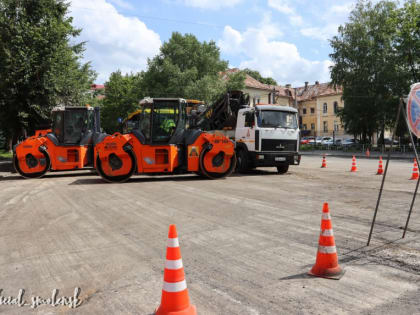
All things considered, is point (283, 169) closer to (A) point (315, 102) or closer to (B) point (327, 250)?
(B) point (327, 250)

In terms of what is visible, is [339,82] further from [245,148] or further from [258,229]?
[258,229]

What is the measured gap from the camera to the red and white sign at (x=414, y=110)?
18.0 feet

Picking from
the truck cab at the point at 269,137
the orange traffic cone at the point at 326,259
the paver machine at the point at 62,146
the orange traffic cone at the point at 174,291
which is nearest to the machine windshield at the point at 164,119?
the truck cab at the point at 269,137

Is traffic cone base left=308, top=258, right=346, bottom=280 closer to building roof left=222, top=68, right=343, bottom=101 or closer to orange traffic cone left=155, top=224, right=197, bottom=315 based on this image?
orange traffic cone left=155, top=224, right=197, bottom=315

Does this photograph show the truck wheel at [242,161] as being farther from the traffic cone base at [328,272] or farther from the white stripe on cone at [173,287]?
the white stripe on cone at [173,287]

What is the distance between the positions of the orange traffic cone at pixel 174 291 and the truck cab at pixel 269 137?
488 inches

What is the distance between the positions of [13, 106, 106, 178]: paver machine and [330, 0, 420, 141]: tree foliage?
1275 inches

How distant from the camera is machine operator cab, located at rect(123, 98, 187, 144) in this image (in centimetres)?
1330

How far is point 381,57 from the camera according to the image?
39.9 m

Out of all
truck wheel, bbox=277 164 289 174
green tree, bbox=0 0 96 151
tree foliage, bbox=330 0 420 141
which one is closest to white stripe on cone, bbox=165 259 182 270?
truck wheel, bbox=277 164 289 174

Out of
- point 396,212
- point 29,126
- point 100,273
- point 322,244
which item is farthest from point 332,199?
point 29,126

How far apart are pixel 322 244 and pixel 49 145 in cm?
1411

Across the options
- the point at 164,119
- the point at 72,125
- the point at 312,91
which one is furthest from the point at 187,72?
the point at 312,91

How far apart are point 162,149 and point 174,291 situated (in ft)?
33.9
